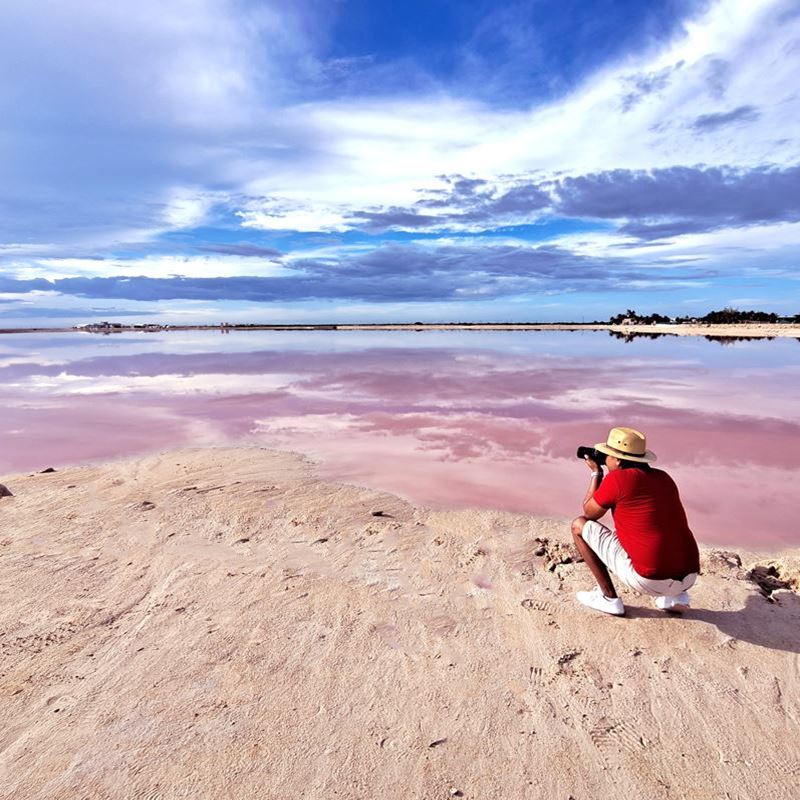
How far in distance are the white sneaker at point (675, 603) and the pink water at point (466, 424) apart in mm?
2079

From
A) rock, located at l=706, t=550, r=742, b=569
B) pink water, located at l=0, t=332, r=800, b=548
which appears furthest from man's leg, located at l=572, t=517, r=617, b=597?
pink water, located at l=0, t=332, r=800, b=548

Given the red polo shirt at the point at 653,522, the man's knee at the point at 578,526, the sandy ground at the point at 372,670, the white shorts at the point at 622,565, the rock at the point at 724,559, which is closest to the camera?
the sandy ground at the point at 372,670

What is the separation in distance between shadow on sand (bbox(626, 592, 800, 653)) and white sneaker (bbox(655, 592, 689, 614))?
54 mm

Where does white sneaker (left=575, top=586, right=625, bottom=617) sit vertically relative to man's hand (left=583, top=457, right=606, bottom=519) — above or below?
below

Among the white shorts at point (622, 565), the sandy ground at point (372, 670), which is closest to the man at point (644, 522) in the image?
the white shorts at point (622, 565)

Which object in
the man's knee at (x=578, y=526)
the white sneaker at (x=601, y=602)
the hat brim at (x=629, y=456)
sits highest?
the hat brim at (x=629, y=456)

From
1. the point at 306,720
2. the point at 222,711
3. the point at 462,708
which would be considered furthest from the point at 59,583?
the point at 462,708

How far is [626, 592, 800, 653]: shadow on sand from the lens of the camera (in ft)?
13.8

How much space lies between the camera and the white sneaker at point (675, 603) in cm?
450

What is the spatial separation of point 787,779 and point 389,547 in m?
3.64

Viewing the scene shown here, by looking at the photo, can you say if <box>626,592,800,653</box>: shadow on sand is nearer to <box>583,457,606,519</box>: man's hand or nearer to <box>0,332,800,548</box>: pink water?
<box>583,457,606,519</box>: man's hand

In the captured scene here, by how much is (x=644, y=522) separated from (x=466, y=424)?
310 inches

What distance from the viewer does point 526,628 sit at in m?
4.34

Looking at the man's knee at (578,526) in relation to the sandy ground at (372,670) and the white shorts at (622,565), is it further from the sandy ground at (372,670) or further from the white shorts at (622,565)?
the sandy ground at (372,670)
